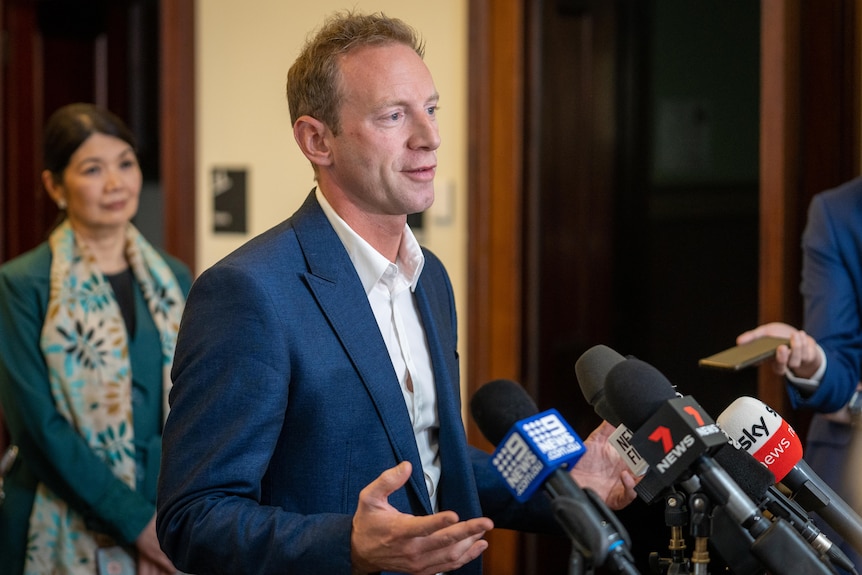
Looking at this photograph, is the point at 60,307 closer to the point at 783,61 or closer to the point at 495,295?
the point at 495,295

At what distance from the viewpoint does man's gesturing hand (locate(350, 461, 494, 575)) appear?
120cm

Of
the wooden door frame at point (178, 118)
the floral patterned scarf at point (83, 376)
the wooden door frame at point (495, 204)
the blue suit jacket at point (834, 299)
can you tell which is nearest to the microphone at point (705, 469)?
the blue suit jacket at point (834, 299)

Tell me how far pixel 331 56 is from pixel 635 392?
2.69 ft

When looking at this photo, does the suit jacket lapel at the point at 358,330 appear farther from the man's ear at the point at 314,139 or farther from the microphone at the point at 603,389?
the microphone at the point at 603,389

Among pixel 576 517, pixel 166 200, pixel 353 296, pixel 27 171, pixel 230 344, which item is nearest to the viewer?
pixel 576 517

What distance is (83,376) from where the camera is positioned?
104 inches

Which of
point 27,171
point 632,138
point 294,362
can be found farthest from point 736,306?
point 27,171

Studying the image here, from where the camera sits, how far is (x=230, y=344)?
144 cm

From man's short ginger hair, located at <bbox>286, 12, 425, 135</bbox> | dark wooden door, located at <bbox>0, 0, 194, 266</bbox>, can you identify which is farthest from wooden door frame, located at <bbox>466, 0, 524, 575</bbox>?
man's short ginger hair, located at <bbox>286, 12, 425, 135</bbox>

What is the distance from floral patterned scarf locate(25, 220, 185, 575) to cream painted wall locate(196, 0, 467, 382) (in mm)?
1115

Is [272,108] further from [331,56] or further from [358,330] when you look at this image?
[358,330]

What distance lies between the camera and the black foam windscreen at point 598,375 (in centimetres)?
137

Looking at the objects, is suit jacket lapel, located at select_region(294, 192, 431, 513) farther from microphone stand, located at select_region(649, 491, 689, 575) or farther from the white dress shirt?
microphone stand, located at select_region(649, 491, 689, 575)

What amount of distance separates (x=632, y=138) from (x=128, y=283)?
5.54 feet
